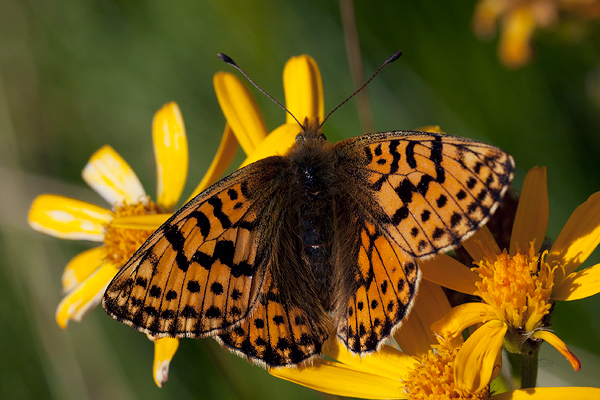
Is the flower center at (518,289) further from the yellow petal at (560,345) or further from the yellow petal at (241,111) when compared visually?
→ the yellow petal at (241,111)

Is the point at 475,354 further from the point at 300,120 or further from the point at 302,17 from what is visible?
the point at 302,17

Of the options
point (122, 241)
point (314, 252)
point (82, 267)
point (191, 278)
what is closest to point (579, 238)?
point (314, 252)

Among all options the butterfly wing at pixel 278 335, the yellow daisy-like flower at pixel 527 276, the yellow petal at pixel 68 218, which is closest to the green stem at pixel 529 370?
the yellow daisy-like flower at pixel 527 276

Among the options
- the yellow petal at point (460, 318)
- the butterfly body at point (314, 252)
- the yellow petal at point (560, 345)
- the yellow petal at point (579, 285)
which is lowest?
the yellow petal at point (560, 345)

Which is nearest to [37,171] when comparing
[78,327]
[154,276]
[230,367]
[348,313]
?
[78,327]

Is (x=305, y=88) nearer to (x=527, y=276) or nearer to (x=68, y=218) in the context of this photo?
(x=527, y=276)

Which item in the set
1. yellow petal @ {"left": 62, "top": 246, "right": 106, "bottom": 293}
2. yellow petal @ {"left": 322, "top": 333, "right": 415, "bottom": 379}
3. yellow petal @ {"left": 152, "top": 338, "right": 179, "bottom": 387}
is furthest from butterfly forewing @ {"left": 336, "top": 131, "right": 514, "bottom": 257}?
yellow petal @ {"left": 62, "top": 246, "right": 106, "bottom": 293}

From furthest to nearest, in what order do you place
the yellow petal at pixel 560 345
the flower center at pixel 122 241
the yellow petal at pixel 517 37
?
the yellow petal at pixel 517 37, the flower center at pixel 122 241, the yellow petal at pixel 560 345
